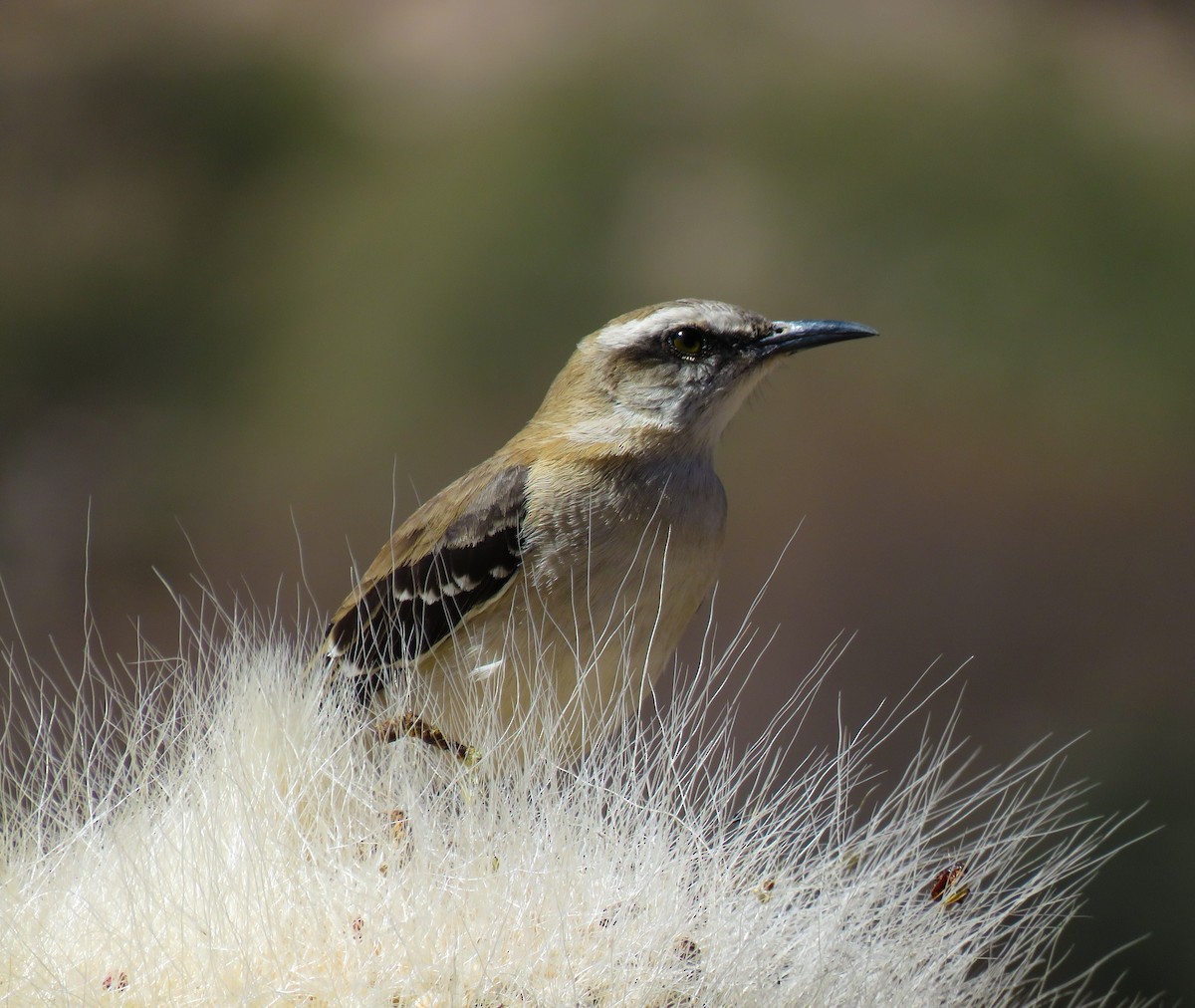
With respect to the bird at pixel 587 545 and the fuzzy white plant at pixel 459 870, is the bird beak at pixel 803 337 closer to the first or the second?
the bird at pixel 587 545

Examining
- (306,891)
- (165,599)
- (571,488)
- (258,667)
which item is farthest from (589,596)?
(165,599)

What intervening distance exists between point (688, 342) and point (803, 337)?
0.40ft

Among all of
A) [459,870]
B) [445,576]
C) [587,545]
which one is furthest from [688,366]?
[459,870]

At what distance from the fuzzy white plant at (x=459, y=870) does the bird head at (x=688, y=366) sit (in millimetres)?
330

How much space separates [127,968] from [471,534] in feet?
1.93

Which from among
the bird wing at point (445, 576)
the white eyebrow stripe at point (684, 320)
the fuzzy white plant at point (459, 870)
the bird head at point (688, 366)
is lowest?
the fuzzy white plant at point (459, 870)

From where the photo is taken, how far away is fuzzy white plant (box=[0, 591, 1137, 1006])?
73 centimetres

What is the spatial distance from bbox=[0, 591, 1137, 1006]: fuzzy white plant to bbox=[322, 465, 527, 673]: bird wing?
0.18 metres

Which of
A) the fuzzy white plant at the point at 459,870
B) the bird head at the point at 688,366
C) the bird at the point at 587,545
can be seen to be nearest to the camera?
the fuzzy white plant at the point at 459,870

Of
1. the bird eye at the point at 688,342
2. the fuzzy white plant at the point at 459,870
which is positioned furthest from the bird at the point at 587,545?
the fuzzy white plant at the point at 459,870

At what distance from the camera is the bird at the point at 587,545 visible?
1.12 meters

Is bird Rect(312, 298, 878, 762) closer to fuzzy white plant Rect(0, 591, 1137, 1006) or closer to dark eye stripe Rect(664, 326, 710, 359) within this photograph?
dark eye stripe Rect(664, 326, 710, 359)

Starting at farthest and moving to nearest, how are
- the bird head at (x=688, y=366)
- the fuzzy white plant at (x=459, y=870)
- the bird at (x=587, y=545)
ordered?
the bird head at (x=688, y=366), the bird at (x=587, y=545), the fuzzy white plant at (x=459, y=870)

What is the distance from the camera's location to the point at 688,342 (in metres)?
1.23
